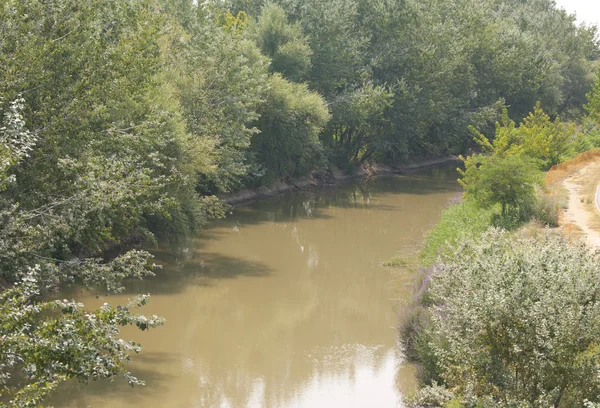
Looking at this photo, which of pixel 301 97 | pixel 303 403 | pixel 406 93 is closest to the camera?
pixel 303 403

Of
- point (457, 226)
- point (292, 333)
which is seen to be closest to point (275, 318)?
point (292, 333)

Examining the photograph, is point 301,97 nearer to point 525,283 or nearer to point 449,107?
point 449,107

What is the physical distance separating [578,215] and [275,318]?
39.6ft

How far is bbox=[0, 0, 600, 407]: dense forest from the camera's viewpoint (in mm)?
11195

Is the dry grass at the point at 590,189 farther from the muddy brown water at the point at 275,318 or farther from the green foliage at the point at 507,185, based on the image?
the muddy brown water at the point at 275,318

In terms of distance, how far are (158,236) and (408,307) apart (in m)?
10.8

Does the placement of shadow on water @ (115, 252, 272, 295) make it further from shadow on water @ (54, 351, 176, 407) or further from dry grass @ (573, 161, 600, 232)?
dry grass @ (573, 161, 600, 232)

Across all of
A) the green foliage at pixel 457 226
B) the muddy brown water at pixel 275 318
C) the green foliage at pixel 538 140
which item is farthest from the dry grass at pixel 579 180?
the muddy brown water at pixel 275 318

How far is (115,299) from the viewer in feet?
73.1

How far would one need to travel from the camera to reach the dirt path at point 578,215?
2255 cm

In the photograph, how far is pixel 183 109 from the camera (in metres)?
28.9

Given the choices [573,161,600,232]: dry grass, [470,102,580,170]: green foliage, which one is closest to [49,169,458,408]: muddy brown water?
[470,102,580,170]: green foliage

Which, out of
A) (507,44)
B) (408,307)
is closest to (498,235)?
(408,307)

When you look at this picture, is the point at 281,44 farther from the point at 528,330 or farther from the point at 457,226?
the point at 528,330
